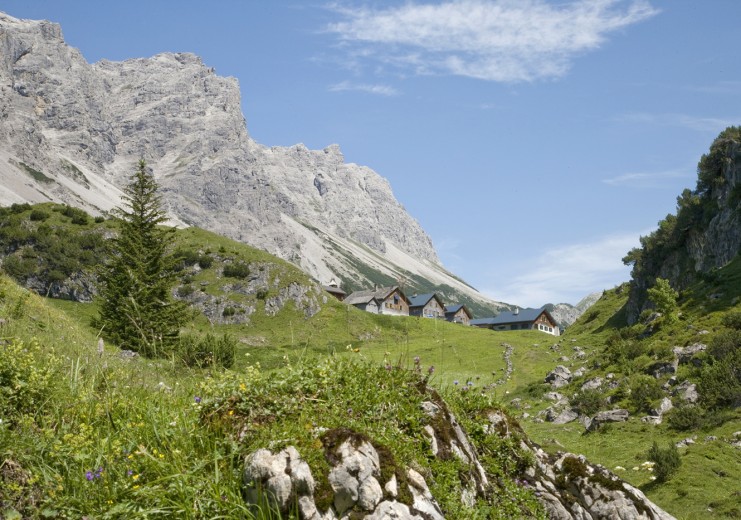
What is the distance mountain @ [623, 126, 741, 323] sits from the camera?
6906 centimetres

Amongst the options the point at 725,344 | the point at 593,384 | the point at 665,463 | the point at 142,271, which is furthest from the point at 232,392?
the point at 593,384

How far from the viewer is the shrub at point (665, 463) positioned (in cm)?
→ 2389

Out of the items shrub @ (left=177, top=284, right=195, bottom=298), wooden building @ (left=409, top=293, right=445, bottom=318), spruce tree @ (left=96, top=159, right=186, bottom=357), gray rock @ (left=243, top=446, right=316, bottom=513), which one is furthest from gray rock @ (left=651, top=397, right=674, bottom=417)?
wooden building @ (left=409, top=293, right=445, bottom=318)

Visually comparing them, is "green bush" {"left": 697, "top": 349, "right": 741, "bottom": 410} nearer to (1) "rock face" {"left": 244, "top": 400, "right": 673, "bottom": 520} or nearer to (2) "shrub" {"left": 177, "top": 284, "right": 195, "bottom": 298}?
(1) "rock face" {"left": 244, "top": 400, "right": 673, "bottom": 520}

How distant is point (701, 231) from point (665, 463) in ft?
209

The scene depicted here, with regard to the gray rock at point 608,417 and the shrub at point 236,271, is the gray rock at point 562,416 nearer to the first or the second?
the gray rock at point 608,417

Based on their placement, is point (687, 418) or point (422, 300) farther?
point (422, 300)

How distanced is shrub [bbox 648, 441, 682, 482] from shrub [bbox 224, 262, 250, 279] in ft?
248

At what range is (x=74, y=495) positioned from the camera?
6.31 metres

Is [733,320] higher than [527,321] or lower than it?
lower

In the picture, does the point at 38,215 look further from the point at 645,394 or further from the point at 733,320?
the point at 733,320

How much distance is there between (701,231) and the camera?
77000 millimetres

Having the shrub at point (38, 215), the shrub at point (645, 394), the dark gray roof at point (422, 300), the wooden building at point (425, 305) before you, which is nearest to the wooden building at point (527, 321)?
the wooden building at point (425, 305)

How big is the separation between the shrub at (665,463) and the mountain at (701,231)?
153 feet
